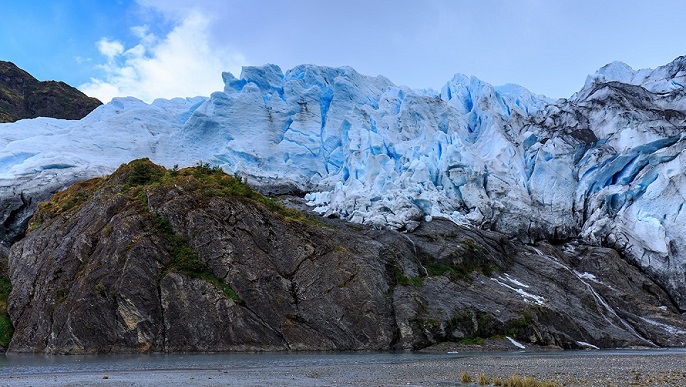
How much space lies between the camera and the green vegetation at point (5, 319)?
1564 inches

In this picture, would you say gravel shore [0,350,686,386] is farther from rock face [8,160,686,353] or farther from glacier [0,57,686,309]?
glacier [0,57,686,309]

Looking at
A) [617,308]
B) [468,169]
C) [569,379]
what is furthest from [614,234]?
[569,379]

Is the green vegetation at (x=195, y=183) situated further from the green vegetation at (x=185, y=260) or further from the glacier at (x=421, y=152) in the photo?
the glacier at (x=421, y=152)

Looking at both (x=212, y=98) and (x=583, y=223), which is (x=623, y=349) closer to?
(x=583, y=223)

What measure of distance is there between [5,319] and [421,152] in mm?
47182

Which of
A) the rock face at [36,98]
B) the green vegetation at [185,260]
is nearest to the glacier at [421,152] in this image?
the green vegetation at [185,260]

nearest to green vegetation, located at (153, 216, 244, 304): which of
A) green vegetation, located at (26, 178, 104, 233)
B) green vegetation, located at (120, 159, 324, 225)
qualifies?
green vegetation, located at (120, 159, 324, 225)

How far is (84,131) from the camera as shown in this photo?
3093 inches

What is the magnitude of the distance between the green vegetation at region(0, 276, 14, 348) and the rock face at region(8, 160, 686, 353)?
2.30ft

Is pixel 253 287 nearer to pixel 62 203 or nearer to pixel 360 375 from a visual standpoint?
pixel 360 375

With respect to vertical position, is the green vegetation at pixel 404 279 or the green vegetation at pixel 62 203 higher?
the green vegetation at pixel 62 203

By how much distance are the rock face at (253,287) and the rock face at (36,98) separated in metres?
78.9

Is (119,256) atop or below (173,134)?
below

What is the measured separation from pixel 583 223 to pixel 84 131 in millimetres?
67743
